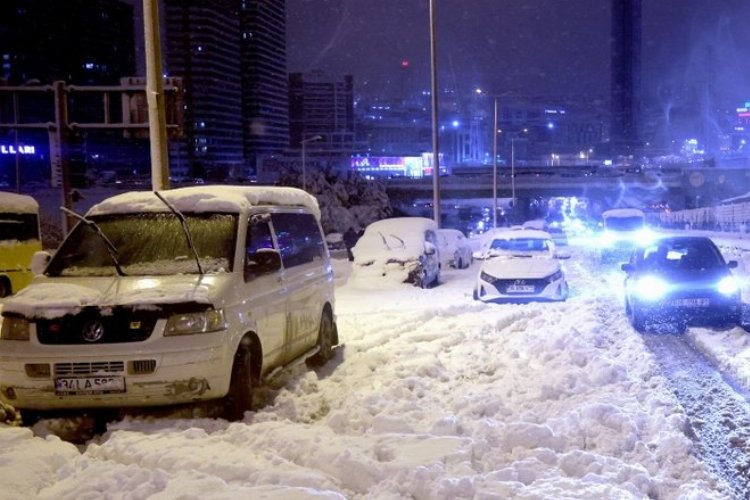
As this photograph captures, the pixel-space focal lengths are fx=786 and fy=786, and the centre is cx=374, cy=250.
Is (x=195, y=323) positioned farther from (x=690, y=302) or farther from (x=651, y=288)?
(x=690, y=302)

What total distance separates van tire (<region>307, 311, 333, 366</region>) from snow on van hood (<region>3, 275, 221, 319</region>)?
2877 millimetres

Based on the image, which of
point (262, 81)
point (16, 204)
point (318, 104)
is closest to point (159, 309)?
point (16, 204)

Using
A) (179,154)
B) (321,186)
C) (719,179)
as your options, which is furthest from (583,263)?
(179,154)

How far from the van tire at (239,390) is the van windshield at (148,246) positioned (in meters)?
0.82

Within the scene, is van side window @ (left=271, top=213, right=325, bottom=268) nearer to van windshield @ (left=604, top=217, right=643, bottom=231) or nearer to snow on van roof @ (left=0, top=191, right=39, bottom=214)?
snow on van roof @ (left=0, top=191, right=39, bottom=214)

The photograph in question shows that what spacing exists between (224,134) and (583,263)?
126m

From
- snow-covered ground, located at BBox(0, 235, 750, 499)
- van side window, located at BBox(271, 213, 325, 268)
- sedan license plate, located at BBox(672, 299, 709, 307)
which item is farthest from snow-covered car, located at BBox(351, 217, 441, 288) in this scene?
snow-covered ground, located at BBox(0, 235, 750, 499)

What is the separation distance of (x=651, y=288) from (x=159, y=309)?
8871mm

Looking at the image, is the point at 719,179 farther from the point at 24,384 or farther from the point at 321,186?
the point at 24,384

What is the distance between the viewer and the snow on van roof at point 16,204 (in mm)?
19234

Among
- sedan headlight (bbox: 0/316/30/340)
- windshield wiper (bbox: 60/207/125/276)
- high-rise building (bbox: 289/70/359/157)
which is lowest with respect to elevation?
sedan headlight (bbox: 0/316/30/340)

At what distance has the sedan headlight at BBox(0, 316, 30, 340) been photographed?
6.45m

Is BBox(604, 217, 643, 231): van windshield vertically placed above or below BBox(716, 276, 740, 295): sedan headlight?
below

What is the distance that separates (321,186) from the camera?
75125 millimetres
